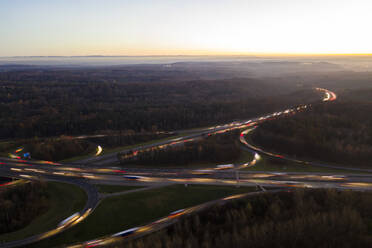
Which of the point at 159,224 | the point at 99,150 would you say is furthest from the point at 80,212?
the point at 99,150

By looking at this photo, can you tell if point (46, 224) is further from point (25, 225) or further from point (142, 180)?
point (142, 180)

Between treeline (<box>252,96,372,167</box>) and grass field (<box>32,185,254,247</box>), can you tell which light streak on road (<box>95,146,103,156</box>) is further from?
treeline (<box>252,96,372,167</box>)

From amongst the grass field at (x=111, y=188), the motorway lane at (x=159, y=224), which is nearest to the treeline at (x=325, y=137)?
the motorway lane at (x=159, y=224)

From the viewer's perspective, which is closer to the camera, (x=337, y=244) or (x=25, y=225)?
(x=337, y=244)

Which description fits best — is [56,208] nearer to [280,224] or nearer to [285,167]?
[280,224]

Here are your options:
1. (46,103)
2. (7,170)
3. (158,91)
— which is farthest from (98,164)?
(158,91)

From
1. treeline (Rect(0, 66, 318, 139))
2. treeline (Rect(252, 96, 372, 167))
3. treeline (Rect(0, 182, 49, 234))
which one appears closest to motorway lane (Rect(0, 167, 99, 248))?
treeline (Rect(0, 182, 49, 234))
